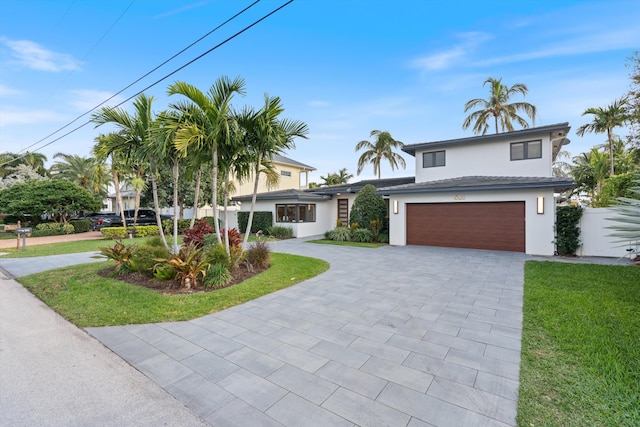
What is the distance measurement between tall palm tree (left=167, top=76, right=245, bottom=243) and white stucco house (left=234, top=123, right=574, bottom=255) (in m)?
8.35

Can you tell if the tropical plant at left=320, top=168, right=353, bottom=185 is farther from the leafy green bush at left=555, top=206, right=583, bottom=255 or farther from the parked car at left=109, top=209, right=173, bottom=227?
the leafy green bush at left=555, top=206, right=583, bottom=255

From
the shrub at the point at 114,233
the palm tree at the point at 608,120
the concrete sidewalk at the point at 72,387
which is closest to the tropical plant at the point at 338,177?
the palm tree at the point at 608,120

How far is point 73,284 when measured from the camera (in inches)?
249

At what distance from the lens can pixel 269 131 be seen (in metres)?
6.58

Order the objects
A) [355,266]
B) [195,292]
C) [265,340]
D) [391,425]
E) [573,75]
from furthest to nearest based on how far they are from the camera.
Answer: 1. [573,75]
2. [355,266]
3. [195,292]
4. [265,340]
5. [391,425]

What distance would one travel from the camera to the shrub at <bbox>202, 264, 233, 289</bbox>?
595 cm

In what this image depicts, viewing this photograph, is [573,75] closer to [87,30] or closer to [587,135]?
[587,135]

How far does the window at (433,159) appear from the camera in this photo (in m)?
13.9

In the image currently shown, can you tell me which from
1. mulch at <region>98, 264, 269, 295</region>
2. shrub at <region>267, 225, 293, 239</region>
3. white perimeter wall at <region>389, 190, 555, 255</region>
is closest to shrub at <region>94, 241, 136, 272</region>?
mulch at <region>98, 264, 269, 295</region>

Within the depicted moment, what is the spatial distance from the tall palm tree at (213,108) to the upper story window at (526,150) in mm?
11702

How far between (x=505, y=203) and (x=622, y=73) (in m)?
6.68

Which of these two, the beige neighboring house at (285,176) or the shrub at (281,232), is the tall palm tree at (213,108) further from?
the beige neighboring house at (285,176)

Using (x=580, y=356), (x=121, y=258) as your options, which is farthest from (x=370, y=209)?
(x=580, y=356)

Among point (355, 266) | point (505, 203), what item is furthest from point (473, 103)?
point (355, 266)
